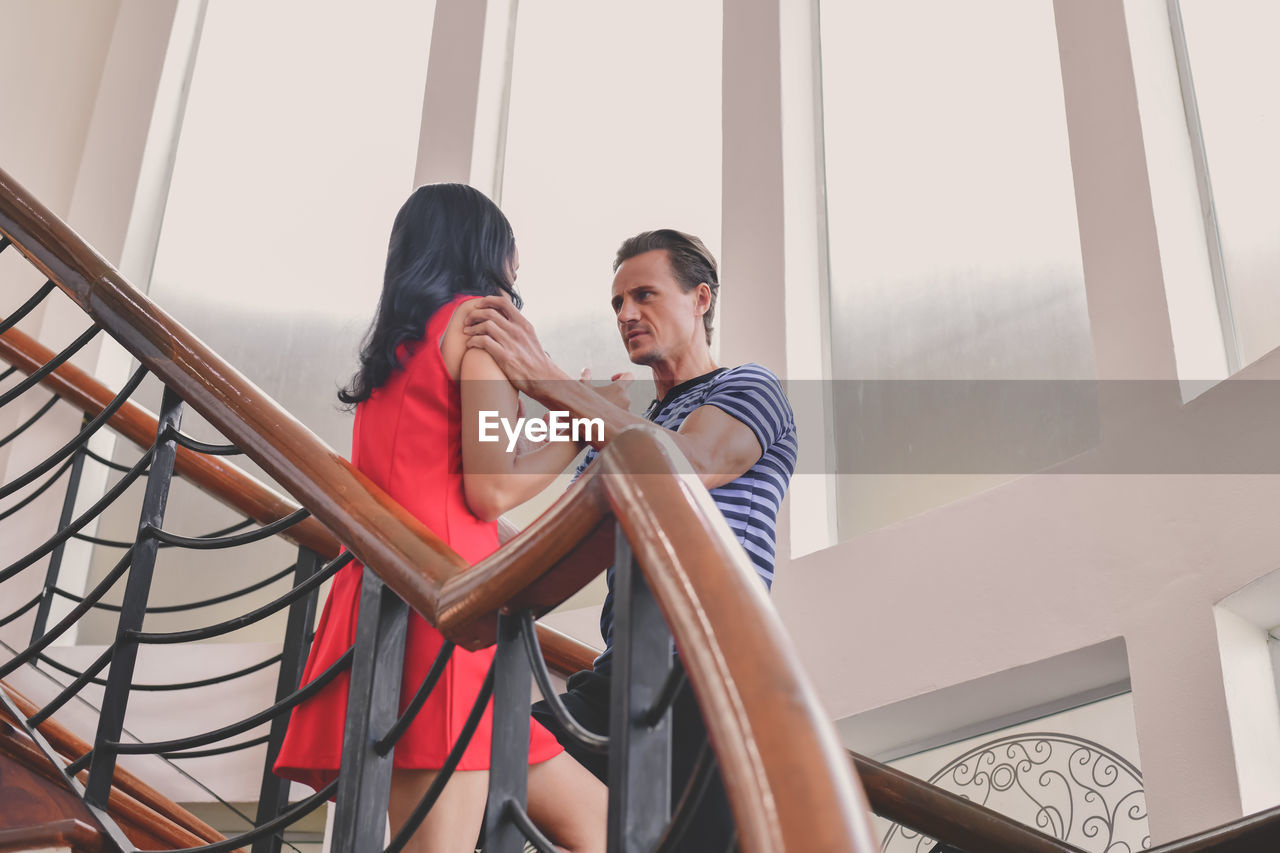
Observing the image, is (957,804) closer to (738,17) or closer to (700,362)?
(700,362)

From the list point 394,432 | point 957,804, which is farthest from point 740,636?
point 957,804

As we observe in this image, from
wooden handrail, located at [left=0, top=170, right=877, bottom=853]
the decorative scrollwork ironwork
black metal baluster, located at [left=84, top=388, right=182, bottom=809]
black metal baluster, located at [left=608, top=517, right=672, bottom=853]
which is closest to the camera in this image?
wooden handrail, located at [left=0, top=170, right=877, bottom=853]

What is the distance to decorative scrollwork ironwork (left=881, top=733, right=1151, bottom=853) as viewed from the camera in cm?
288

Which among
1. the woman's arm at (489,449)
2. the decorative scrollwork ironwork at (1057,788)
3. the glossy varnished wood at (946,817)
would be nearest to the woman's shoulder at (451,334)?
the woman's arm at (489,449)

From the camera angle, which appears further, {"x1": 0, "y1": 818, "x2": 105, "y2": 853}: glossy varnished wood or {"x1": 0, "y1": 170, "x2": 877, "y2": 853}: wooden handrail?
{"x1": 0, "y1": 818, "x2": 105, "y2": 853}: glossy varnished wood

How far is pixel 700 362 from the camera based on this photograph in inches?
94.7

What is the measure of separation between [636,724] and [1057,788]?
2370mm

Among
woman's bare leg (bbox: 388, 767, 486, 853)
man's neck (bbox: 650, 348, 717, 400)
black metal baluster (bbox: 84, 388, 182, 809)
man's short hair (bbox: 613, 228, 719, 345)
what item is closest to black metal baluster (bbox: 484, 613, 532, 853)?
woman's bare leg (bbox: 388, 767, 486, 853)

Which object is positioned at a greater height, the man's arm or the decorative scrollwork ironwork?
the man's arm

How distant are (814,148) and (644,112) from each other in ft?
3.07

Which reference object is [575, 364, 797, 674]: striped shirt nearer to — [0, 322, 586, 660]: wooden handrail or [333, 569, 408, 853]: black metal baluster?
[0, 322, 586, 660]: wooden handrail

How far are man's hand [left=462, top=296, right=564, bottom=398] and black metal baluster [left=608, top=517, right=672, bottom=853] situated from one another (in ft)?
2.60

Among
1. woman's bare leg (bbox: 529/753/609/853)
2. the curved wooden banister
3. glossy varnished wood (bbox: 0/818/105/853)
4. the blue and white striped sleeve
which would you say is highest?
the curved wooden banister

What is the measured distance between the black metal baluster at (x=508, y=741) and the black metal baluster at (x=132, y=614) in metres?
0.75
